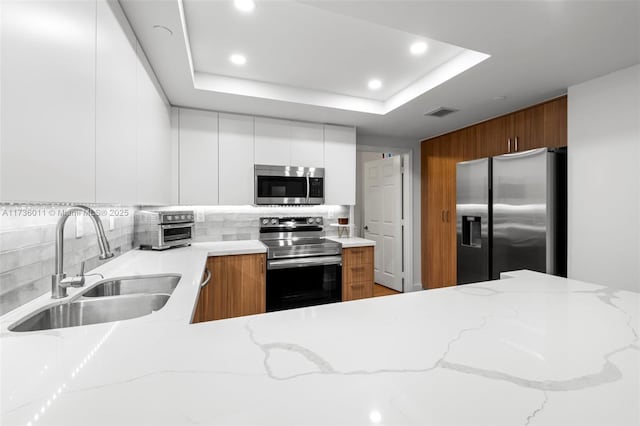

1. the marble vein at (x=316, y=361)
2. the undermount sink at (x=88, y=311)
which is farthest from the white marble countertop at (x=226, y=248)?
the marble vein at (x=316, y=361)

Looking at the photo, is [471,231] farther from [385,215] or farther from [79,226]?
[79,226]

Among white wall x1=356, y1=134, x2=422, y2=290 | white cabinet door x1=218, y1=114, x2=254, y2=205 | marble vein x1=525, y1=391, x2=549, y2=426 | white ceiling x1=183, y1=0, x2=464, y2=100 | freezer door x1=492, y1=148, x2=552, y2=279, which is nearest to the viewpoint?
marble vein x1=525, y1=391, x2=549, y2=426

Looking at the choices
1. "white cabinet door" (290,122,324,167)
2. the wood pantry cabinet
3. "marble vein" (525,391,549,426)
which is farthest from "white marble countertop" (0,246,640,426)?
"white cabinet door" (290,122,324,167)

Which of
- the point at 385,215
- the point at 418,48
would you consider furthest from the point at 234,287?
the point at 385,215

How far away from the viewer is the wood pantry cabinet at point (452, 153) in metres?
2.70

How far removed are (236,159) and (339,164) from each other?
1.16m

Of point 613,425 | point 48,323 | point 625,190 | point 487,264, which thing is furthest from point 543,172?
point 48,323

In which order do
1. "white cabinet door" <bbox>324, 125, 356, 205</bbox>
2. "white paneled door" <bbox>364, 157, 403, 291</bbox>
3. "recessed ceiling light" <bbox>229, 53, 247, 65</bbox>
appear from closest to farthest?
"recessed ceiling light" <bbox>229, 53, 247, 65</bbox> < "white cabinet door" <bbox>324, 125, 356, 205</bbox> < "white paneled door" <bbox>364, 157, 403, 291</bbox>

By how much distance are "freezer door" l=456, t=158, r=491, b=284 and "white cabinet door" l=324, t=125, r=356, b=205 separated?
1198 millimetres

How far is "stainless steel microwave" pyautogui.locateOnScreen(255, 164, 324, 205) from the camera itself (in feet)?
10.2

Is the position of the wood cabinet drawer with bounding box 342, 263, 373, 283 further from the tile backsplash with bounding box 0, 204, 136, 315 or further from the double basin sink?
→ the tile backsplash with bounding box 0, 204, 136, 315

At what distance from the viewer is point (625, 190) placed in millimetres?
2100

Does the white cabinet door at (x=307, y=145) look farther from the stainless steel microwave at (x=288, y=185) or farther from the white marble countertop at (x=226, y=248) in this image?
the white marble countertop at (x=226, y=248)

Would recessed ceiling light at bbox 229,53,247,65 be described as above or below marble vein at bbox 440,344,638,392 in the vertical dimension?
above
